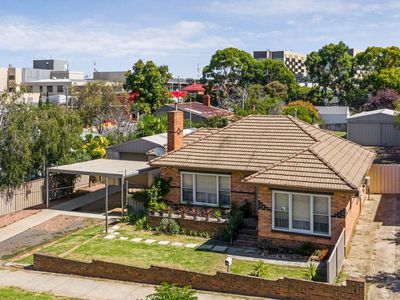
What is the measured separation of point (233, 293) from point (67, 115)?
750 inches

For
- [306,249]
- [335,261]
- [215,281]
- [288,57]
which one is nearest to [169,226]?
[306,249]

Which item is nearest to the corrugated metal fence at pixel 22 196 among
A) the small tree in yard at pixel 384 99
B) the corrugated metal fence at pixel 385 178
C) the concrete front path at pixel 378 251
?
the concrete front path at pixel 378 251

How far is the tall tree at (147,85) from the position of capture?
67500 millimetres

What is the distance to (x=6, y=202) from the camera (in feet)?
87.4

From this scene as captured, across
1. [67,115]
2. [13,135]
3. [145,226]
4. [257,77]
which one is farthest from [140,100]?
[145,226]

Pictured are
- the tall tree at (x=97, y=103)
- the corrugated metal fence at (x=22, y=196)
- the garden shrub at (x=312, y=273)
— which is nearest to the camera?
the garden shrub at (x=312, y=273)

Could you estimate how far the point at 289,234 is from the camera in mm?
19453

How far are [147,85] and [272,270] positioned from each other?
52.8 m

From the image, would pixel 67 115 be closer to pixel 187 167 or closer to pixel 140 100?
pixel 187 167

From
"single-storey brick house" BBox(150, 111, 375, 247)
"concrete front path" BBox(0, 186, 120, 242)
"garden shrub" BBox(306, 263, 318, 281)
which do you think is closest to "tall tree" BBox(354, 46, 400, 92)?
"single-storey brick house" BBox(150, 111, 375, 247)

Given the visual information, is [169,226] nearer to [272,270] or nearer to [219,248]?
[219,248]

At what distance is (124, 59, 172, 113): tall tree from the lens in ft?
221

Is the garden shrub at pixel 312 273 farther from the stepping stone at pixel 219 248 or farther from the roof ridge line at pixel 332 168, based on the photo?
the stepping stone at pixel 219 248

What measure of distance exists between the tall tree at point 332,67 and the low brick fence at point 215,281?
66235mm
